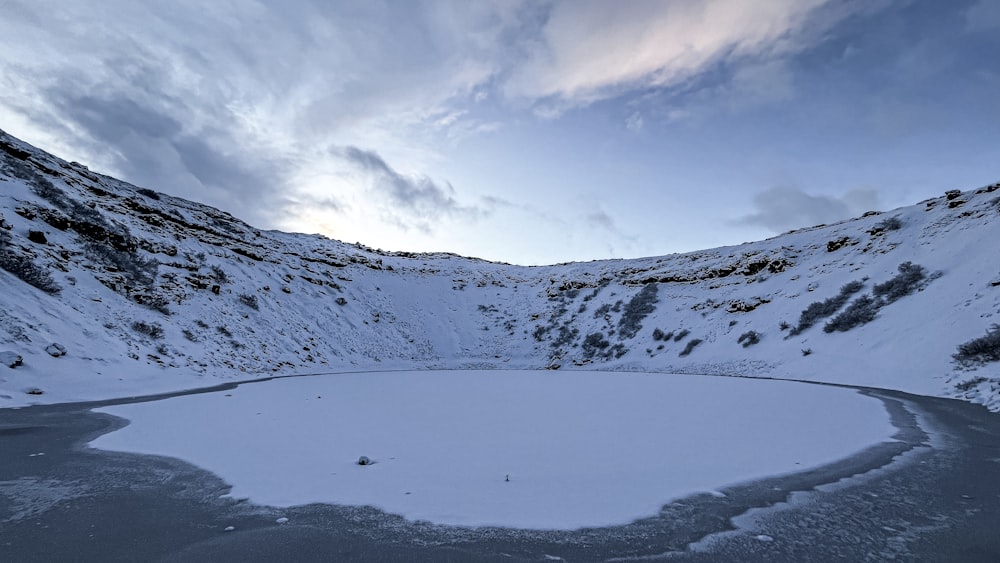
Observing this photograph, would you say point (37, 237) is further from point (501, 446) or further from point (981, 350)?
point (981, 350)

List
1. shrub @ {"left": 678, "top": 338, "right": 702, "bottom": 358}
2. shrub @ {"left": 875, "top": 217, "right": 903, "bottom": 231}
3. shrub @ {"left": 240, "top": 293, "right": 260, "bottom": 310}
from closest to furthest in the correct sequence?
1. shrub @ {"left": 240, "top": 293, "right": 260, "bottom": 310}
2. shrub @ {"left": 875, "top": 217, "right": 903, "bottom": 231}
3. shrub @ {"left": 678, "top": 338, "right": 702, "bottom": 358}

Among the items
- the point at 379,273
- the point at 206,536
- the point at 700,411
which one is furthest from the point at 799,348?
the point at 379,273

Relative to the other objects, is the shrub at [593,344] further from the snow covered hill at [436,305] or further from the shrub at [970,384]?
the shrub at [970,384]

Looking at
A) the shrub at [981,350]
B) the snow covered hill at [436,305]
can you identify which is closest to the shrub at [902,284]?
the snow covered hill at [436,305]

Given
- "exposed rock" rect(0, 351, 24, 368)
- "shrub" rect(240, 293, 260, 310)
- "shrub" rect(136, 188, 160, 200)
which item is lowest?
"exposed rock" rect(0, 351, 24, 368)

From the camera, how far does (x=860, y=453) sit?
6.68 meters

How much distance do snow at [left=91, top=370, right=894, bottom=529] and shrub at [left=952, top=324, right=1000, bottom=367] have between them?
425 centimetres

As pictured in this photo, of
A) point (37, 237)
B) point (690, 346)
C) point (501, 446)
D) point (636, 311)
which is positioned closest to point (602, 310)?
point (636, 311)

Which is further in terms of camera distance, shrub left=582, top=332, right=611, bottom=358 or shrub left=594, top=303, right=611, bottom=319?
shrub left=594, top=303, right=611, bottom=319

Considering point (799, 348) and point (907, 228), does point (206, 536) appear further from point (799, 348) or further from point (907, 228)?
point (907, 228)

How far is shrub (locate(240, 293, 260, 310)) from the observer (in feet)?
94.3

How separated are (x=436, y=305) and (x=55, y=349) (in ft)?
111

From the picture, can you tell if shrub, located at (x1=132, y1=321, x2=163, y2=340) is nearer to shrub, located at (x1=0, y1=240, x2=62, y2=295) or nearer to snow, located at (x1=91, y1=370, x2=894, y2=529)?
shrub, located at (x1=0, y1=240, x2=62, y2=295)

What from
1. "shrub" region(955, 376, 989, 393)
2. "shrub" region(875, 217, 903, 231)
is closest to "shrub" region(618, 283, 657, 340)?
"shrub" region(875, 217, 903, 231)
